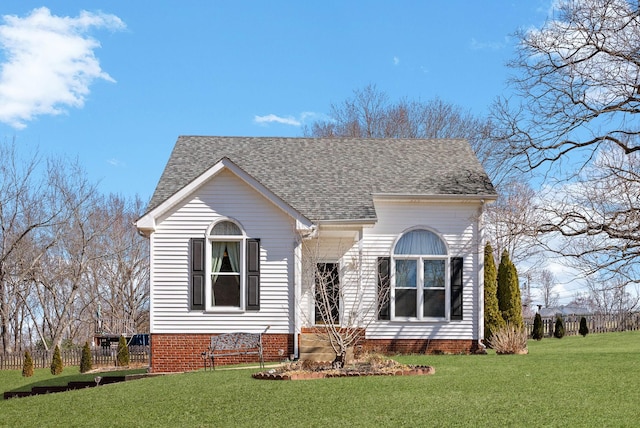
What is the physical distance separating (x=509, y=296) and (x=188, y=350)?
11.8 meters

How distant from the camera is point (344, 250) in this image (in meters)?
21.5

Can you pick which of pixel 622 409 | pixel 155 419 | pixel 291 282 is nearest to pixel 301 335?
pixel 291 282

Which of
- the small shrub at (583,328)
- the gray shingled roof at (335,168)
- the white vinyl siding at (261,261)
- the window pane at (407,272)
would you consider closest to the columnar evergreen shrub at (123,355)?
the white vinyl siding at (261,261)

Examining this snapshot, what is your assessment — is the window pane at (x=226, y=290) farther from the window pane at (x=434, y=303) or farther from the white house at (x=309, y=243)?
the window pane at (x=434, y=303)

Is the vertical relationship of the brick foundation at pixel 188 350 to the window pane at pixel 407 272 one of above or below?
below

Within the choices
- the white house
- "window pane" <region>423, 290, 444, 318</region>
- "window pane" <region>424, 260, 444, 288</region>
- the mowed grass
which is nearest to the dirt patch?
the mowed grass

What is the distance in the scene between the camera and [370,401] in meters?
11.9

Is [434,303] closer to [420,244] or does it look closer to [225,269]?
[420,244]

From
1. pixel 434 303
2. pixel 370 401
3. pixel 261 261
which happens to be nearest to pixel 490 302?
pixel 434 303

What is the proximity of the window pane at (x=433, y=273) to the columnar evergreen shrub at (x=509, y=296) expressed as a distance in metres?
5.02

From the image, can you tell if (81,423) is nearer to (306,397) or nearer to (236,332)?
(306,397)

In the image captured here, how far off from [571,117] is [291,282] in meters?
→ 11.3

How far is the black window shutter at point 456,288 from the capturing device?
71.1 ft

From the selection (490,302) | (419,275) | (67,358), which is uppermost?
(419,275)
